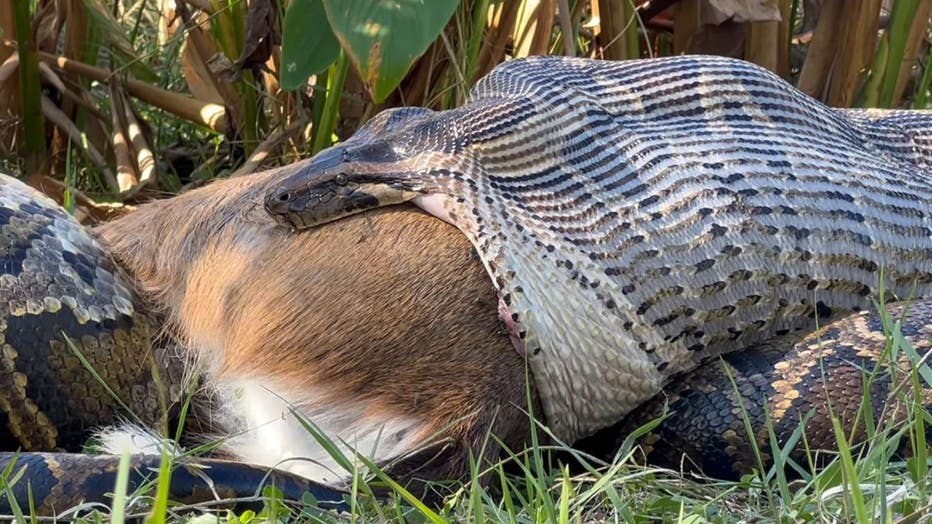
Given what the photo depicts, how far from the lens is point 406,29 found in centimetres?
230

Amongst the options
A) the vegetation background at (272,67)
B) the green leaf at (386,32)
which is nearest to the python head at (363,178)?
the green leaf at (386,32)

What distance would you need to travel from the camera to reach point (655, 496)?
1717 millimetres

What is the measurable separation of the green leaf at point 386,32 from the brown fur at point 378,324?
38 centimetres

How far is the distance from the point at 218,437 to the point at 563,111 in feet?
2.60

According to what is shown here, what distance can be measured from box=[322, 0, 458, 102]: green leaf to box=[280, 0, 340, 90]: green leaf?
409 millimetres

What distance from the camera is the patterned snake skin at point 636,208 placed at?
1.96m

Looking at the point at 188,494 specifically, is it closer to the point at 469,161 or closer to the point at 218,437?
the point at 218,437

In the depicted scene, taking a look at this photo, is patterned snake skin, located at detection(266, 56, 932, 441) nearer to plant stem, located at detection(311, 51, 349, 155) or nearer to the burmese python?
the burmese python

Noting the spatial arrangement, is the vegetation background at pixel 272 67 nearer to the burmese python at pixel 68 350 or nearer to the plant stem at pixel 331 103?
the plant stem at pixel 331 103

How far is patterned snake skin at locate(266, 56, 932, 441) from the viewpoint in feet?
6.43

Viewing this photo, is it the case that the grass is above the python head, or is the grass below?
below

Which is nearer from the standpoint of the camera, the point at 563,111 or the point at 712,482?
the point at 712,482

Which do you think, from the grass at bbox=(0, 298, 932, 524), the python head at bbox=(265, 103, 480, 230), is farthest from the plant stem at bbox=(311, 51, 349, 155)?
the grass at bbox=(0, 298, 932, 524)

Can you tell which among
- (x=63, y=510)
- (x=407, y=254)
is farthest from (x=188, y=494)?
(x=407, y=254)
